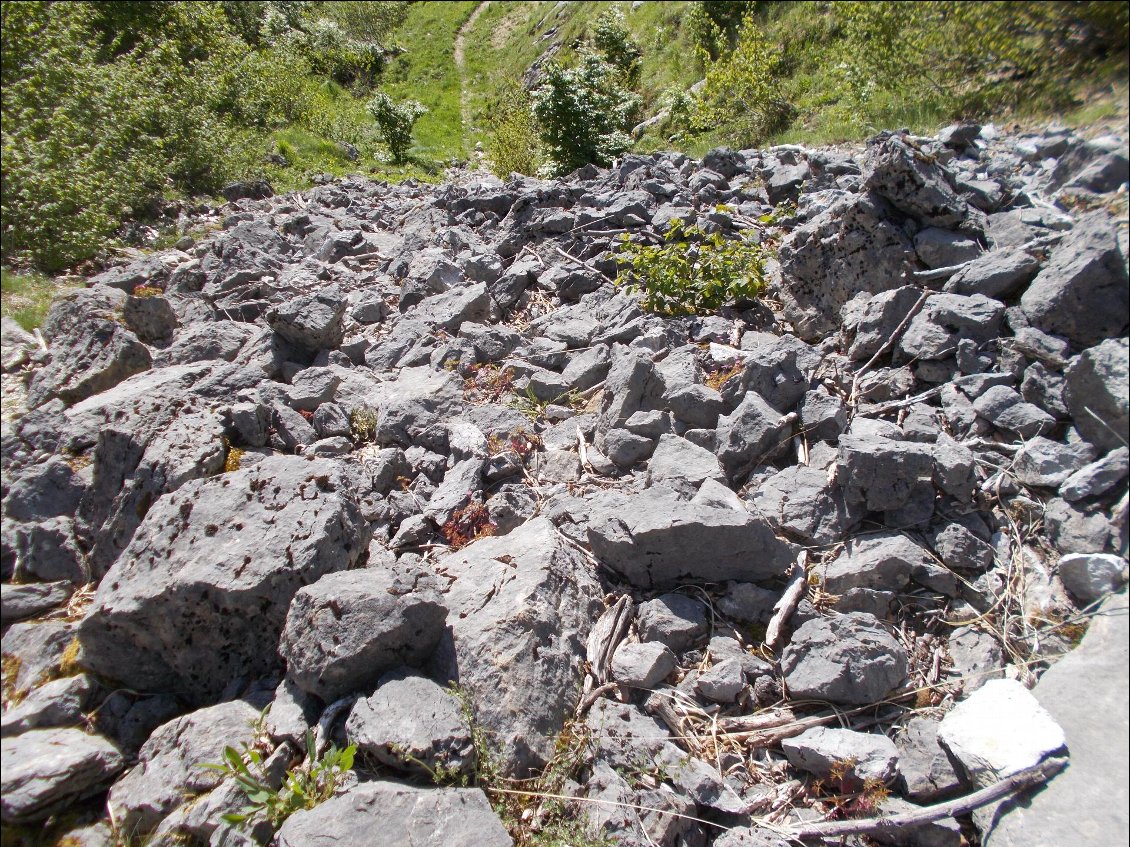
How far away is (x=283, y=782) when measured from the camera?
2348 millimetres

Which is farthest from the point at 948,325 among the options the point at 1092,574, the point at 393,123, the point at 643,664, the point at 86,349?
the point at 393,123

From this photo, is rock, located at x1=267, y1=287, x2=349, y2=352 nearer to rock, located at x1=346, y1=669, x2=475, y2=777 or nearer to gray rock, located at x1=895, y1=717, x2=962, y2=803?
rock, located at x1=346, y1=669, x2=475, y2=777

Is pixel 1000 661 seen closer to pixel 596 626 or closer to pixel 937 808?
pixel 937 808

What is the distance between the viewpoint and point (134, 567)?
8.76ft

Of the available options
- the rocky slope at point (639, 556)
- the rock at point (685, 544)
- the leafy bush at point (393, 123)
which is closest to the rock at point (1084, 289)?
the rocky slope at point (639, 556)

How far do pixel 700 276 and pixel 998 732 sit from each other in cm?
374

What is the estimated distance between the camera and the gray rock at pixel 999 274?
3.32m

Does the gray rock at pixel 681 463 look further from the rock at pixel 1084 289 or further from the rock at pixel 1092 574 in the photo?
the rock at pixel 1084 289

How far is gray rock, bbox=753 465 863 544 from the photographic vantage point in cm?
313

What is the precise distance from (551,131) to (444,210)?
4.33 m

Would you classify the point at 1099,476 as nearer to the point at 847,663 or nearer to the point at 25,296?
the point at 847,663

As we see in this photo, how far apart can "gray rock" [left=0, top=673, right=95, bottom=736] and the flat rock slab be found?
9.42ft

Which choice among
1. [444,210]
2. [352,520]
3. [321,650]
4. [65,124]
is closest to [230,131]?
[444,210]

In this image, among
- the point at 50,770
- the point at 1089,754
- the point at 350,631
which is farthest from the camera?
the point at 350,631
